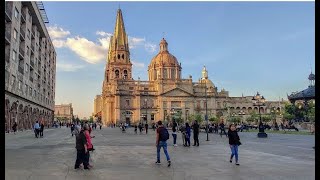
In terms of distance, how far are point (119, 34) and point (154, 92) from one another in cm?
2490

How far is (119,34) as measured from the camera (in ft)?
415

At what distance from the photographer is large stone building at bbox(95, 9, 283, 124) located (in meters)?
117

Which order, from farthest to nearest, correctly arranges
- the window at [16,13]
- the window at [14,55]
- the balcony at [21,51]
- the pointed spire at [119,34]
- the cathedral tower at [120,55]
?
1. the pointed spire at [119,34]
2. the cathedral tower at [120,55]
3. the balcony at [21,51]
4. the window at [16,13]
5. the window at [14,55]

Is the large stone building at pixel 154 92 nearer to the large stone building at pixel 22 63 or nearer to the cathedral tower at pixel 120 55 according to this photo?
the cathedral tower at pixel 120 55

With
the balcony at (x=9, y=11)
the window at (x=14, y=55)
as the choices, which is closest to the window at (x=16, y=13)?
the balcony at (x=9, y=11)

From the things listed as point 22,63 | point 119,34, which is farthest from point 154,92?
point 22,63

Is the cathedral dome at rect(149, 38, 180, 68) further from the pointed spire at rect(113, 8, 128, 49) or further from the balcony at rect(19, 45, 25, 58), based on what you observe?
the balcony at rect(19, 45, 25, 58)

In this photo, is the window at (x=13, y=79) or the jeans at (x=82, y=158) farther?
the window at (x=13, y=79)

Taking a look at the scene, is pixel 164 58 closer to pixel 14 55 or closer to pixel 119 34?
pixel 119 34

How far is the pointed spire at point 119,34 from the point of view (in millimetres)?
125400

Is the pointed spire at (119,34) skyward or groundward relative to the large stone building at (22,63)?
skyward

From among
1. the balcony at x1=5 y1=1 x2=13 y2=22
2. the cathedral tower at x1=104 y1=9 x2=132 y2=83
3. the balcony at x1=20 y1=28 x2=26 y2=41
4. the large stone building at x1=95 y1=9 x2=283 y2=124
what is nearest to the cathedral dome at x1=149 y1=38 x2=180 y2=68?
the large stone building at x1=95 y1=9 x2=283 y2=124
